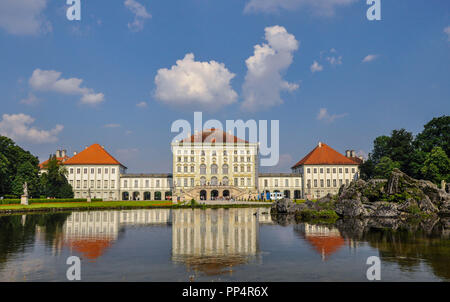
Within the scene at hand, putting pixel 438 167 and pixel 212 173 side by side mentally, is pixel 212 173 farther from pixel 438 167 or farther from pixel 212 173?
pixel 438 167

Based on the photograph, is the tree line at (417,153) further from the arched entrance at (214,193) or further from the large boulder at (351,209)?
the arched entrance at (214,193)

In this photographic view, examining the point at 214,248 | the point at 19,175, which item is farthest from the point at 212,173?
the point at 214,248

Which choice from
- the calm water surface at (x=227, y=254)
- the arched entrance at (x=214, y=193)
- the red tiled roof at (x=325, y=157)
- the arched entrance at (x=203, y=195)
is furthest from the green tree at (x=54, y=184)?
the red tiled roof at (x=325, y=157)

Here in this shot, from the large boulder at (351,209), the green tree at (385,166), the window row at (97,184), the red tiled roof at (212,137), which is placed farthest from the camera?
the window row at (97,184)

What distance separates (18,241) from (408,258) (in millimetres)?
15004

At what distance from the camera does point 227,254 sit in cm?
1233

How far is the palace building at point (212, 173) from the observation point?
80188 millimetres

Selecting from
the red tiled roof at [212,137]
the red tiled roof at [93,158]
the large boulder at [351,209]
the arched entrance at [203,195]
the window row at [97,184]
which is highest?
the red tiled roof at [212,137]

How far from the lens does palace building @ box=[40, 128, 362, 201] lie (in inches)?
3157

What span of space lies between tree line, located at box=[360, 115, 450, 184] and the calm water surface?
31841mm

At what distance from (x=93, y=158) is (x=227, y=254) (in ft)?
252

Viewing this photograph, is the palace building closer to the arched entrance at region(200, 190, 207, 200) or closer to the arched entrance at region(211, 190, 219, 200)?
the arched entrance at region(211, 190, 219, 200)

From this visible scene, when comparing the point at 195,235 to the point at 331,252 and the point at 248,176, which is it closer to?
the point at 331,252

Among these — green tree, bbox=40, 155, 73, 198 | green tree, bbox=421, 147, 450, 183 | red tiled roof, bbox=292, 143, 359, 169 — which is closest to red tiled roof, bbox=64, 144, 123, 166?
green tree, bbox=40, 155, 73, 198
